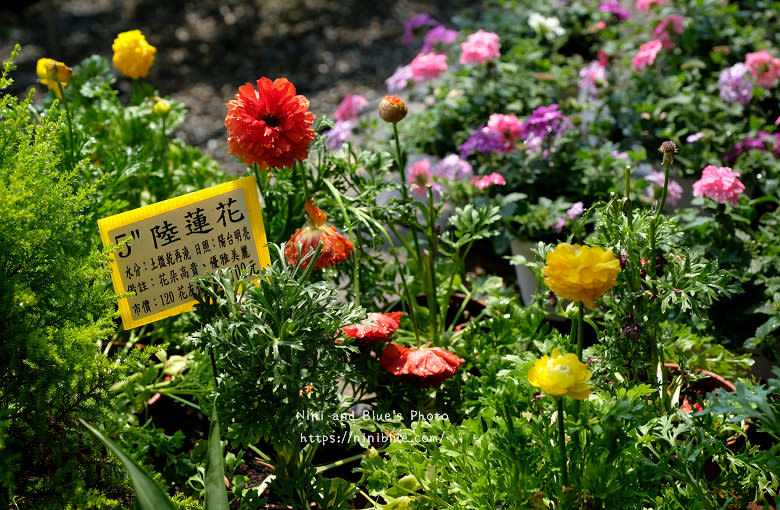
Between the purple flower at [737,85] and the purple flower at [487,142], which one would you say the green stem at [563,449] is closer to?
the purple flower at [487,142]

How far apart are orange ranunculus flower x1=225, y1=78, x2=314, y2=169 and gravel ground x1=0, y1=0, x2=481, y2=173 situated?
7.66ft

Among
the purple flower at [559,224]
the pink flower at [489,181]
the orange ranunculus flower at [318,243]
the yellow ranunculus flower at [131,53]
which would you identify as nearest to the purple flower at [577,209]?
the purple flower at [559,224]

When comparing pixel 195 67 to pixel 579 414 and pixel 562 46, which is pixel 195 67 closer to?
pixel 562 46

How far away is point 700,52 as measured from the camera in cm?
267

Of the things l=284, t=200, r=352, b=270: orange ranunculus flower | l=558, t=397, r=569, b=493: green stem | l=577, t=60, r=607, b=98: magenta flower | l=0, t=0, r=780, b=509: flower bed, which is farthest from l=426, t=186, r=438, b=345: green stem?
l=577, t=60, r=607, b=98: magenta flower

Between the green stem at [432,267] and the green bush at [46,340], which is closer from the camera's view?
the green bush at [46,340]

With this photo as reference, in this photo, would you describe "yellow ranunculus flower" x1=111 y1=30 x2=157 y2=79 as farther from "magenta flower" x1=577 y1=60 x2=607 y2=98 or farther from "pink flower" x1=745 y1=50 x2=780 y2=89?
"pink flower" x1=745 y1=50 x2=780 y2=89

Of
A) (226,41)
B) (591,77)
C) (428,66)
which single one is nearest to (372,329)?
(428,66)

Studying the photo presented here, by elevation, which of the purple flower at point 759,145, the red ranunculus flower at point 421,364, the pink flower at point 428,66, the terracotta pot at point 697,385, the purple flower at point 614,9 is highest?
the purple flower at point 614,9

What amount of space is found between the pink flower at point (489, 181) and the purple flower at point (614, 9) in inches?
47.8

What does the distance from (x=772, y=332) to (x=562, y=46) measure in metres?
1.75

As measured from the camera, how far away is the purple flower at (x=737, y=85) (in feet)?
7.12

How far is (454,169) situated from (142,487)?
1.48 meters

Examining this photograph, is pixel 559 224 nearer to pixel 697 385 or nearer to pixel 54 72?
pixel 697 385
